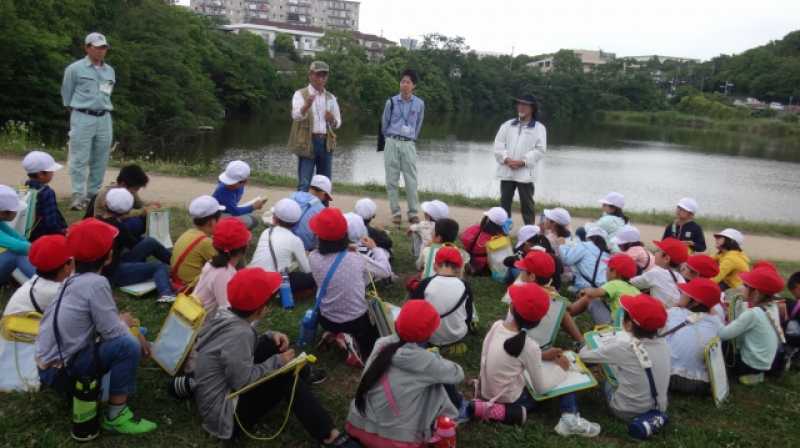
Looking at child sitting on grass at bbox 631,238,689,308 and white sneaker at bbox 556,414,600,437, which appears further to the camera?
child sitting on grass at bbox 631,238,689,308

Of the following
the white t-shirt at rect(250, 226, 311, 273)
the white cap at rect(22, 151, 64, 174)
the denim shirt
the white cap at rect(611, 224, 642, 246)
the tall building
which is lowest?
the white t-shirt at rect(250, 226, 311, 273)

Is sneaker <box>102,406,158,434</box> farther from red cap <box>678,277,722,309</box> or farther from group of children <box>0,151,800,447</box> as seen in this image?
red cap <box>678,277,722,309</box>

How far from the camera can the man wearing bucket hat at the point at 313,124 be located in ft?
22.7

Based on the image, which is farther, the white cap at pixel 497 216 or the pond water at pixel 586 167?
the pond water at pixel 586 167

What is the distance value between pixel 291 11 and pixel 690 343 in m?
106

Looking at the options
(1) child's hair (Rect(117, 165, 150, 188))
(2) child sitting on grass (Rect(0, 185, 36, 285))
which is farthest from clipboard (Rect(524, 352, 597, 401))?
(1) child's hair (Rect(117, 165, 150, 188))

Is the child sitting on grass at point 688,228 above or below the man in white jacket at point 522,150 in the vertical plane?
below

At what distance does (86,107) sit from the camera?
21.2ft

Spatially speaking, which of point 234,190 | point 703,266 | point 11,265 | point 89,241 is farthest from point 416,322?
point 234,190

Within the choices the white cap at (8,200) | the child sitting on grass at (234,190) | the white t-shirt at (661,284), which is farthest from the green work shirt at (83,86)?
the white t-shirt at (661,284)

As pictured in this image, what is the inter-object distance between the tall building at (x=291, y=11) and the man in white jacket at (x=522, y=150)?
8843 centimetres

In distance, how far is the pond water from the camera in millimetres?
16703

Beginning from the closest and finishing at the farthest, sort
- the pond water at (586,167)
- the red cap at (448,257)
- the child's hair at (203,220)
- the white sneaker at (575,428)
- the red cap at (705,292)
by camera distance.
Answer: the white sneaker at (575,428) → the red cap at (705,292) → the red cap at (448,257) → the child's hair at (203,220) → the pond water at (586,167)

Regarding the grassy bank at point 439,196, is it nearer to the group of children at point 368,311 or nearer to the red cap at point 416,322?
the group of children at point 368,311
